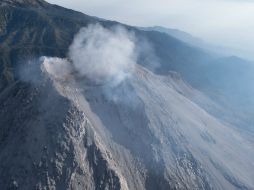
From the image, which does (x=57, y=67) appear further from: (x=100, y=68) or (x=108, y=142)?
(x=108, y=142)

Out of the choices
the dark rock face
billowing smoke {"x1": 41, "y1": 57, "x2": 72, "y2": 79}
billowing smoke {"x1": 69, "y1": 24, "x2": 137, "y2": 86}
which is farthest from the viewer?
billowing smoke {"x1": 69, "y1": 24, "x2": 137, "y2": 86}

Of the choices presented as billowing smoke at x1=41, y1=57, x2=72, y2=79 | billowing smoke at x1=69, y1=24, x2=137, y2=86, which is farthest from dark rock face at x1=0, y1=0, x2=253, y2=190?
billowing smoke at x1=69, y1=24, x2=137, y2=86

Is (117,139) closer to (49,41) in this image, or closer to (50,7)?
(49,41)

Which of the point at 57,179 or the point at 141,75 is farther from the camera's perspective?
the point at 141,75

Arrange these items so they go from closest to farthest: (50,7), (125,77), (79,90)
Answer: (79,90), (125,77), (50,7)

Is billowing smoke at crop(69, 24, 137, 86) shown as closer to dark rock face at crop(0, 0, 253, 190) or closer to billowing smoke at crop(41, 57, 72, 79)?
billowing smoke at crop(41, 57, 72, 79)

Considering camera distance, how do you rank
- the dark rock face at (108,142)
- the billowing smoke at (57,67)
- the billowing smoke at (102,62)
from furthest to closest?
the billowing smoke at (102,62) < the billowing smoke at (57,67) < the dark rock face at (108,142)

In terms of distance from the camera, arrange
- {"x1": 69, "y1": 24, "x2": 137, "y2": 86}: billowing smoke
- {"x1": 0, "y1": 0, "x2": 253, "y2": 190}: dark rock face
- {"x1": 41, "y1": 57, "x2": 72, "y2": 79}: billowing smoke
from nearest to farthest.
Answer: {"x1": 0, "y1": 0, "x2": 253, "y2": 190}: dark rock face → {"x1": 41, "y1": 57, "x2": 72, "y2": 79}: billowing smoke → {"x1": 69, "y1": 24, "x2": 137, "y2": 86}: billowing smoke

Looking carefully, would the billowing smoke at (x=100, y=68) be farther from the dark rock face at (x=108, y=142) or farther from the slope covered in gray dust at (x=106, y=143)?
the dark rock face at (x=108, y=142)

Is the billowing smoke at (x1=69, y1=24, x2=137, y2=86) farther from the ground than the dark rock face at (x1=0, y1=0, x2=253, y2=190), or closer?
farther from the ground

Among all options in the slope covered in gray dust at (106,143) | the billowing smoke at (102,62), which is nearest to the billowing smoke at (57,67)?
the slope covered in gray dust at (106,143)

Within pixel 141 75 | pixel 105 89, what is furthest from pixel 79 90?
pixel 141 75
